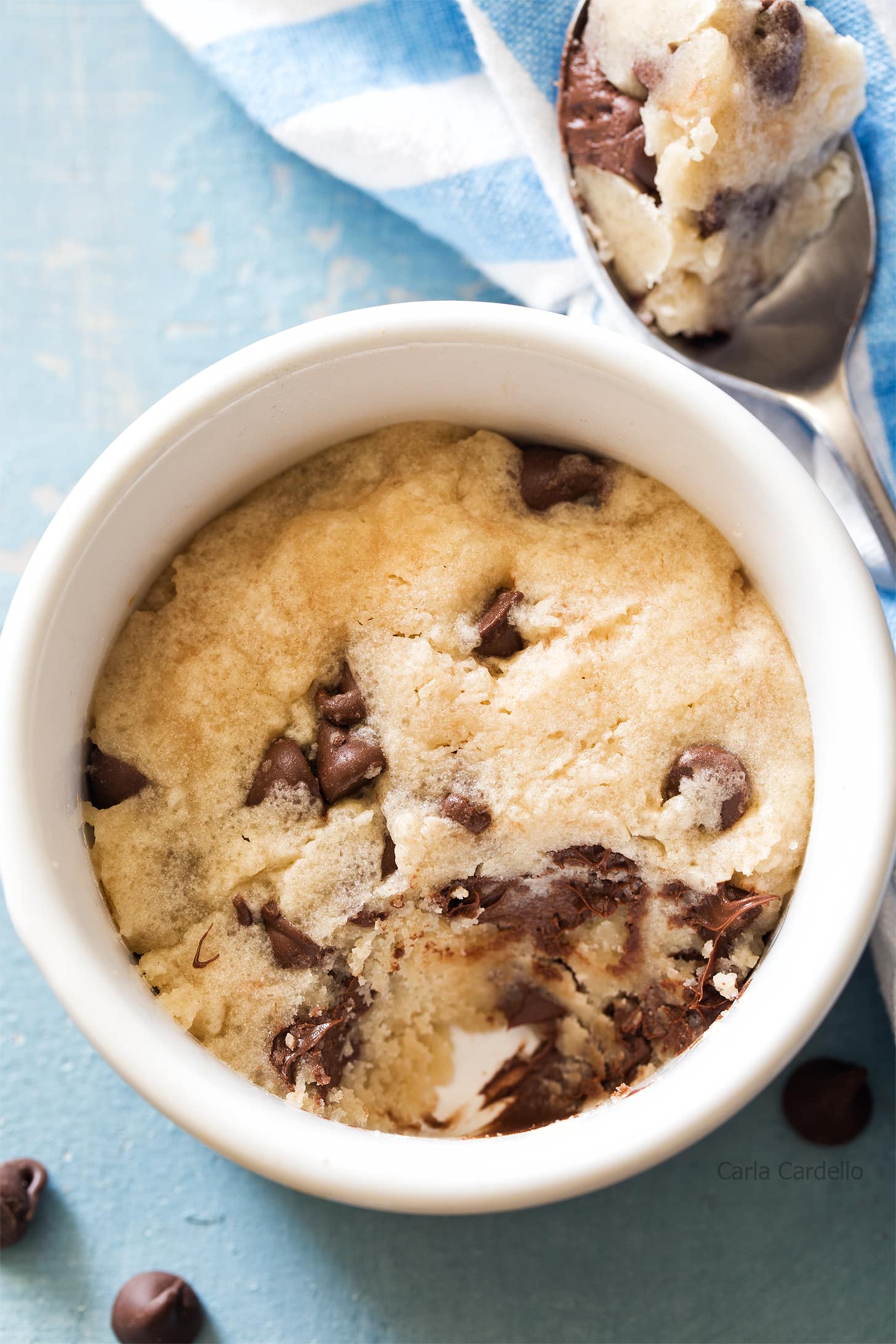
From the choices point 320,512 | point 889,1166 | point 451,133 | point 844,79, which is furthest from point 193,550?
point 889,1166

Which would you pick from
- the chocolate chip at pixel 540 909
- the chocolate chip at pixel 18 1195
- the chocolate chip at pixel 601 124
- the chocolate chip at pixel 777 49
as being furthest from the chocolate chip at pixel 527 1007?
the chocolate chip at pixel 777 49

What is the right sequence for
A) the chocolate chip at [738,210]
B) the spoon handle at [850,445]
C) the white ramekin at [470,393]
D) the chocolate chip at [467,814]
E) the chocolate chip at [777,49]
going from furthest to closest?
1. the spoon handle at [850,445]
2. the chocolate chip at [738,210]
3. the chocolate chip at [777,49]
4. the chocolate chip at [467,814]
5. the white ramekin at [470,393]

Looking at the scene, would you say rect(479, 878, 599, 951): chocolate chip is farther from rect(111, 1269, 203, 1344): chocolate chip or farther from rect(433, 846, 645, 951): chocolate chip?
rect(111, 1269, 203, 1344): chocolate chip

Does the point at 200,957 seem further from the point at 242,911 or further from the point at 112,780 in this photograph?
the point at 112,780

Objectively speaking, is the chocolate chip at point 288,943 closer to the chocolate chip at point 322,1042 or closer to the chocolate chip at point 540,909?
the chocolate chip at point 322,1042

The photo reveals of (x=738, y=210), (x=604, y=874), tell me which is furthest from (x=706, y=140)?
(x=604, y=874)

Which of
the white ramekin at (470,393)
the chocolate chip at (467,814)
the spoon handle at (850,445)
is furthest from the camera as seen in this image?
the spoon handle at (850,445)

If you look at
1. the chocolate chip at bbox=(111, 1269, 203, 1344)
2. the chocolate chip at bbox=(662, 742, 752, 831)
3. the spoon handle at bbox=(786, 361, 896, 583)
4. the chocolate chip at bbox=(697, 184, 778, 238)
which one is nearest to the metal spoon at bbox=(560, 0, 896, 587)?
the spoon handle at bbox=(786, 361, 896, 583)
